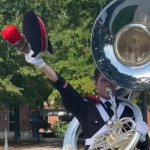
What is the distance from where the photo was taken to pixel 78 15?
57.2 ft

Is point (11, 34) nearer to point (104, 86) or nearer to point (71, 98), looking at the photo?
point (71, 98)

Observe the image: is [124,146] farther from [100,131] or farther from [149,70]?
[149,70]

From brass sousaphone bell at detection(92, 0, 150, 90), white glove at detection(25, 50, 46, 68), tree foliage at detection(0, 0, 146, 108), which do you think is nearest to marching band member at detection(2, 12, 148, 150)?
brass sousaphone bell at detection(92, 0, 150, 90)

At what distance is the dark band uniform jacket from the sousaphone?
61 mm

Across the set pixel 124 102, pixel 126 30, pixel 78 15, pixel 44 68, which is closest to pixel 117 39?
pixel 126 30

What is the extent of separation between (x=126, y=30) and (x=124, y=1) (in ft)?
0.65

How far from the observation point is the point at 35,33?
10.3 feet

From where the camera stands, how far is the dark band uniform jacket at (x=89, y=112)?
3.51 metres

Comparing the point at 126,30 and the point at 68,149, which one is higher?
the point at 126,30

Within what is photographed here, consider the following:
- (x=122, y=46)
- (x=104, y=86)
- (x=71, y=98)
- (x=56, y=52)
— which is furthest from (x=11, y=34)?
(x=56, y=52)

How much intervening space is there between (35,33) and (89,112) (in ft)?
2.33

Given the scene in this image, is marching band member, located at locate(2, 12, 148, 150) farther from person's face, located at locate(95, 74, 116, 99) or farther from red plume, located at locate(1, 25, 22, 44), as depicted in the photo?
red plume, located at locate(1, 25, 22, 44)

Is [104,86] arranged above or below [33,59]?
below

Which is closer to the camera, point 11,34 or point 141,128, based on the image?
point 11,34
